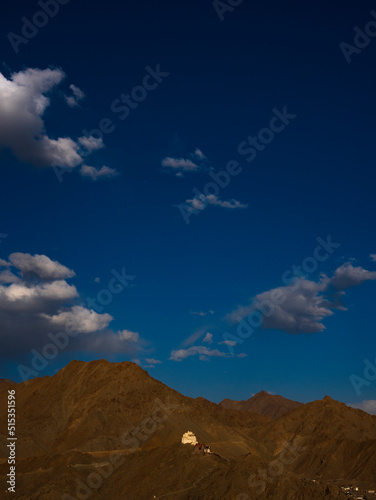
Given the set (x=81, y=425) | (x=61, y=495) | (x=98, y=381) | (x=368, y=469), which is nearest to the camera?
(x=61, y=495)

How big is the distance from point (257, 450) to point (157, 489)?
9528cm

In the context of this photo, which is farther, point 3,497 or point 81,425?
point 81,425

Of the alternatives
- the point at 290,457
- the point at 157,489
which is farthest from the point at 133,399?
the point at 157,489

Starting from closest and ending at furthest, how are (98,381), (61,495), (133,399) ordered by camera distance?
(61,495)
(133,399)
(98,381)

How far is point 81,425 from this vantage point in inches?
5714

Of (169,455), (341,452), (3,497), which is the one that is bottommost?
(3,497)

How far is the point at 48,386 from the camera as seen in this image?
178 meters

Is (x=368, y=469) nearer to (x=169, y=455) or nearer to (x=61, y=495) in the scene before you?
(x=169, y=455)

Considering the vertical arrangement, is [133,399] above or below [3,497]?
above

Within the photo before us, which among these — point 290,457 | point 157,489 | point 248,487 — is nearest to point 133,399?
point 290,457

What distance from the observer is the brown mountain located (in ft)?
231

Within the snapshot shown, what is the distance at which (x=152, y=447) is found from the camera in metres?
129

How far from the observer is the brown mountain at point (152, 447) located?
231 feet

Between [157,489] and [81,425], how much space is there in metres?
77.4
